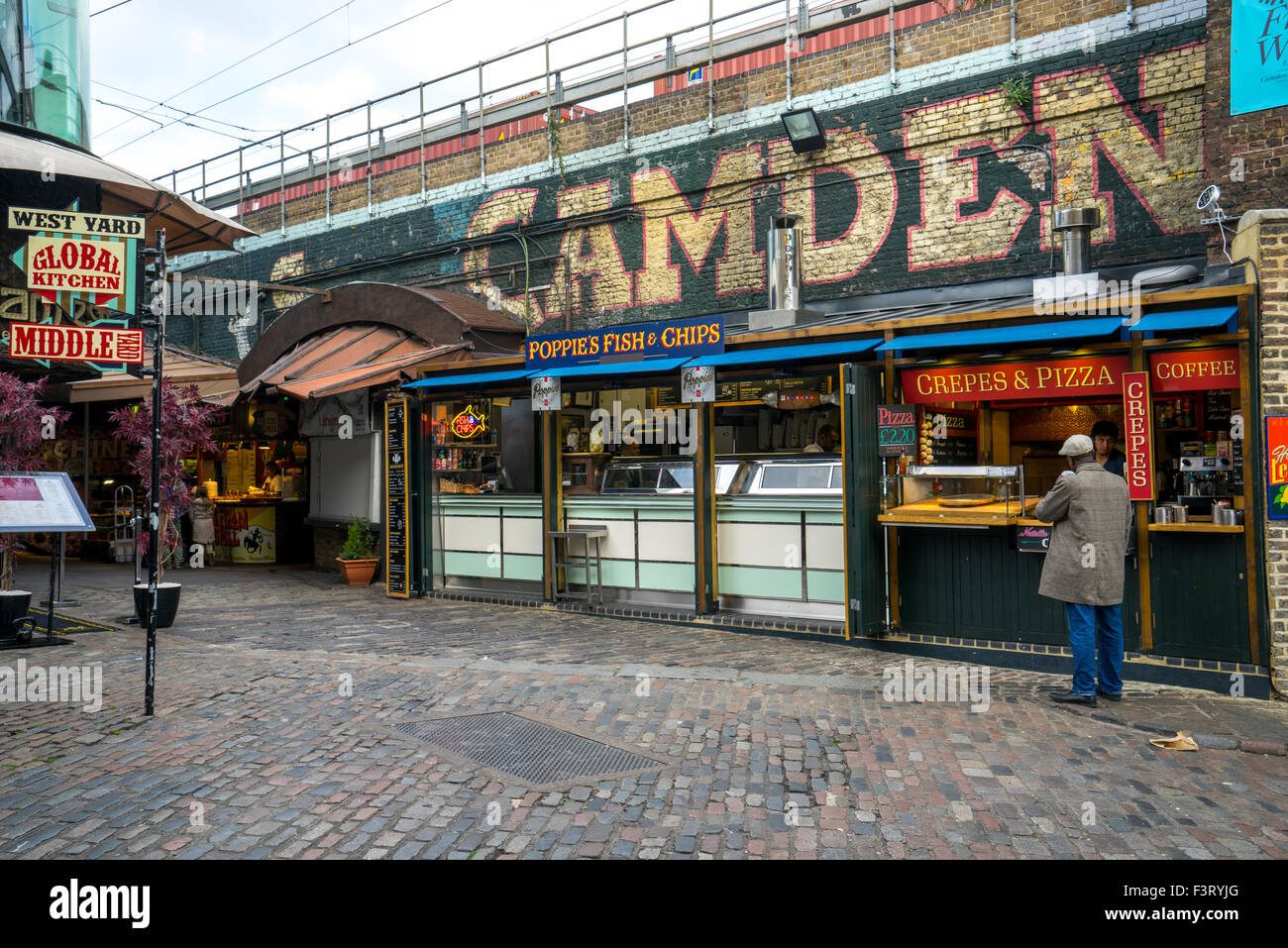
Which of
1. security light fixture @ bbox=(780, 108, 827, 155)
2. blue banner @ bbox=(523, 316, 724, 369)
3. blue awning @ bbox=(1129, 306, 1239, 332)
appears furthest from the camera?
security light fixture @ bbox=(780, 108, 827, 155)

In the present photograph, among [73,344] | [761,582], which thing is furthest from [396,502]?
[761,582]

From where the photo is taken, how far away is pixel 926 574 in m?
8.89

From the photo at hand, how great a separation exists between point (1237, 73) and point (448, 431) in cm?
1002

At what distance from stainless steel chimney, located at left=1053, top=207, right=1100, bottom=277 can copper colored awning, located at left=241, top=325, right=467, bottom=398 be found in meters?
8.23

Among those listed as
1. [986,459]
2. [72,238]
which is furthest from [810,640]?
[72,238]

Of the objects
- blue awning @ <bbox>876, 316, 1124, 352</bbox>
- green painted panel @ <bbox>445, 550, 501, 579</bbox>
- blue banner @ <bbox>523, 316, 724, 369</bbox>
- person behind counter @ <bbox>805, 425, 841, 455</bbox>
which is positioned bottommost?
green painted panel @ <bbox>445, 550, 501, 579</bbox>

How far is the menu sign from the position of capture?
8.84 meters

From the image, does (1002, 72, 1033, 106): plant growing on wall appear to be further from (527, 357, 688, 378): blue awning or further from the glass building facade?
the glass building facade

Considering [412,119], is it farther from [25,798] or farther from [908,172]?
[25,798]

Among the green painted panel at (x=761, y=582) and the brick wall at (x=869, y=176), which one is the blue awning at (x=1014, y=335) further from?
the brick wall at (x=869, y=176)

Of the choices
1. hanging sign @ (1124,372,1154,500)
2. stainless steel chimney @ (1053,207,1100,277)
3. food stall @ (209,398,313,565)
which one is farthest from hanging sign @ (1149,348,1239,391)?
food stall @ (209,398,313,565)

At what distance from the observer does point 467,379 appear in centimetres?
1219

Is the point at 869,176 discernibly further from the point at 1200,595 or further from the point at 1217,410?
the point at 1200,595

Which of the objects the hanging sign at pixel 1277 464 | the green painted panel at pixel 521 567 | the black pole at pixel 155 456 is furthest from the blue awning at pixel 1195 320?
the green painted panel at pixel 521 567
